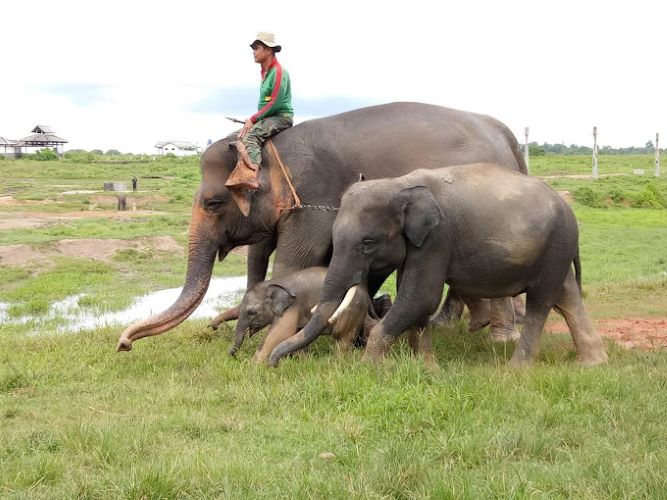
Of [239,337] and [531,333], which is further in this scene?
[239,337]

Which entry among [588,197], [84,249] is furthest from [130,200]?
[588,197]

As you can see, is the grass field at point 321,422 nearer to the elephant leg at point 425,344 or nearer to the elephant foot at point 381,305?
the elephant leg at point 425,344

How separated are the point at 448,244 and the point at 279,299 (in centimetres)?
174

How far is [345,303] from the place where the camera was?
604cm

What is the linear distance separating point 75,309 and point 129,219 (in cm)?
975

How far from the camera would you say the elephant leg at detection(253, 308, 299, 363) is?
6.77m

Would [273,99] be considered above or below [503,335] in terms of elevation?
above

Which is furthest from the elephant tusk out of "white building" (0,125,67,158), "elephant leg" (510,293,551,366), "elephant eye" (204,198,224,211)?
"white building" (0,125,67,158)

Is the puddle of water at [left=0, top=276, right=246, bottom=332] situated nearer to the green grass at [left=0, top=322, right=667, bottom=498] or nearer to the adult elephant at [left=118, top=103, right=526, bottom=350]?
the adult elephant at [left=118, top=103, right=526, bottom=350]

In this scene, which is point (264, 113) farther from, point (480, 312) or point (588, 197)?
point (588, 197)

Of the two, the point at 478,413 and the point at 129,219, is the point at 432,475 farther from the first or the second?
the point at 129,219

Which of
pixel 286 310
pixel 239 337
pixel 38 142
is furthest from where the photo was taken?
pixel 38 142

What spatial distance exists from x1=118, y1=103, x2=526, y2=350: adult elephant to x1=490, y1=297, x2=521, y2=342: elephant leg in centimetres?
137

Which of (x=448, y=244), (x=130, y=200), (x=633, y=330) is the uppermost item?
(x=448, y=244)
